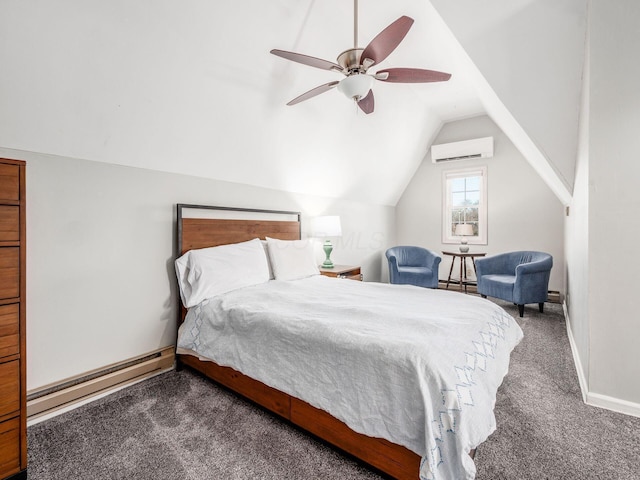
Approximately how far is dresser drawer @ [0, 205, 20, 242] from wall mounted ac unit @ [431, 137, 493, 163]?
17.9 feet

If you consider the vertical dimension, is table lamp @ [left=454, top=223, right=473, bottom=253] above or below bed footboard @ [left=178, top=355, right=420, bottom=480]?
above

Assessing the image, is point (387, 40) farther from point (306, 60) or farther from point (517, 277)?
point (517, 277)

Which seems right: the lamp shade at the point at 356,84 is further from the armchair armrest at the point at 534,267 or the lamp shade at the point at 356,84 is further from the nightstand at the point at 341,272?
the armchair armrest at the point at 534,267

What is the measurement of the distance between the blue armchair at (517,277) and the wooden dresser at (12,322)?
446cm

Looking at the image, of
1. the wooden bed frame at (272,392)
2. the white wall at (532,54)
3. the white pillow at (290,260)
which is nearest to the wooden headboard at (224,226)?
the wooden bed frame at (272,392)

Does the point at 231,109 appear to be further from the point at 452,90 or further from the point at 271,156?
the point at 452,90

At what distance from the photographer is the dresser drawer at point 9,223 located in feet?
4.38

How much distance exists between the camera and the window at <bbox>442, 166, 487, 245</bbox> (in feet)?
17.0

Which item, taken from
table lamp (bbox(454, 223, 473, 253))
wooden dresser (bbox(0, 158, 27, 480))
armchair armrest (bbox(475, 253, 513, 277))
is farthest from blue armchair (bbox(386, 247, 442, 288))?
wooden dresser (bbox(0, 158, 27, 480))

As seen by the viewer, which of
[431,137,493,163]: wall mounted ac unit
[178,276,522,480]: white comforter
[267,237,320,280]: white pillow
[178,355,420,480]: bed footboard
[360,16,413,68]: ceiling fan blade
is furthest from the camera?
[431,137,493,163]: wall mounted ac unit

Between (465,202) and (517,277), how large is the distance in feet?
6.71

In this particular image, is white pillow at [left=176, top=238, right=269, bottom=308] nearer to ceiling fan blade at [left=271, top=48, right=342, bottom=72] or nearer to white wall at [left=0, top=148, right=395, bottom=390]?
white wall at [left=0, top=148, right=395, bottom=390]

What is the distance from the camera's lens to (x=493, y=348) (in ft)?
5.33

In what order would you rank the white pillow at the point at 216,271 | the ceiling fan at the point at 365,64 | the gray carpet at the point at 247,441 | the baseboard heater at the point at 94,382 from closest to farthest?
the gray carpet at the point at 247,441
the ceiling fan at the point at 365,64
the baseboard heater at the point at 94,382
the white pillow at the point at 216,271
